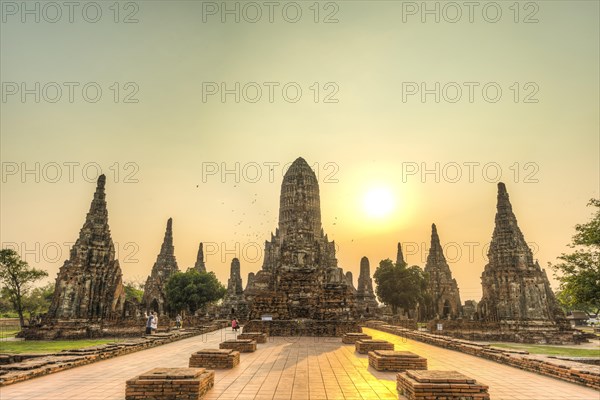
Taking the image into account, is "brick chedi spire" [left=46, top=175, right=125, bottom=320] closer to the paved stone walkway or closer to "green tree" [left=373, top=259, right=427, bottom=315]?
the paved stone walkway

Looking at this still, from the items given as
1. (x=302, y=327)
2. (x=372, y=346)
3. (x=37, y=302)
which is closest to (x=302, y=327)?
(x=302, y=327)

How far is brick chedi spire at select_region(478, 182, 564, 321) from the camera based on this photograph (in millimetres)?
29000

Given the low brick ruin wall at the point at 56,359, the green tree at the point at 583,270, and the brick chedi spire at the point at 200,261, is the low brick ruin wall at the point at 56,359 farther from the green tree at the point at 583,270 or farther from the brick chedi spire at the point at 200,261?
the brick chedi spire at the point at 200,261

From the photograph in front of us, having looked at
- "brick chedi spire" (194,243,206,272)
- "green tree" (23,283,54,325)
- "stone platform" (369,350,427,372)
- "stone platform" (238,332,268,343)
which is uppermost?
"brick chedi spire" (194,243,206,272)

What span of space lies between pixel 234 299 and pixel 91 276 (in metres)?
24.9

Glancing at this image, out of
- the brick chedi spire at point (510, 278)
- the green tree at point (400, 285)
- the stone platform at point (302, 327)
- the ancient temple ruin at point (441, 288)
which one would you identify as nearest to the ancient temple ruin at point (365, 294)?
the green tree at point (400, 285)

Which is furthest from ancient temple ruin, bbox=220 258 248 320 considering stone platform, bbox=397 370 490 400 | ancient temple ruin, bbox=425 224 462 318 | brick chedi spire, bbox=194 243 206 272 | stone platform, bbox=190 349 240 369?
stone platform, bbox=397 370 490 400

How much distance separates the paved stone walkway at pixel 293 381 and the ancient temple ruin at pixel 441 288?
38337mm

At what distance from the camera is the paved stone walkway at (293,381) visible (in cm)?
757

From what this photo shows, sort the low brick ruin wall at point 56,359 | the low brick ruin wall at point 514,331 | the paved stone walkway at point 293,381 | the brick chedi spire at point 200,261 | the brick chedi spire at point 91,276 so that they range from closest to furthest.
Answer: the paved stone walkway at point 293,381 < the low brick ruin wall at point 56,359 < the low brick ruin wall at point 514,331 < the brick chedi spire at point 91,276 < the brick chedi spire at point 200,261

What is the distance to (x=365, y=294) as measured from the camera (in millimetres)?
52312

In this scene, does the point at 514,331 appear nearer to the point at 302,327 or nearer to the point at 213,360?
the point at 302,327

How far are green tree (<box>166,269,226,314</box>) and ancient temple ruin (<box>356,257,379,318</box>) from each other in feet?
60.0

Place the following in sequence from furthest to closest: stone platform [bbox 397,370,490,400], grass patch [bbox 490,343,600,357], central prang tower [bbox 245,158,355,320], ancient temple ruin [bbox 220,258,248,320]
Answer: ancient temple ruin [bbox 220,258,248,320], central prang tower [bbox 245,158,355,320], grass patch [bbox 490,343,600,357], stone platform [bbox 397,370,490,400]
